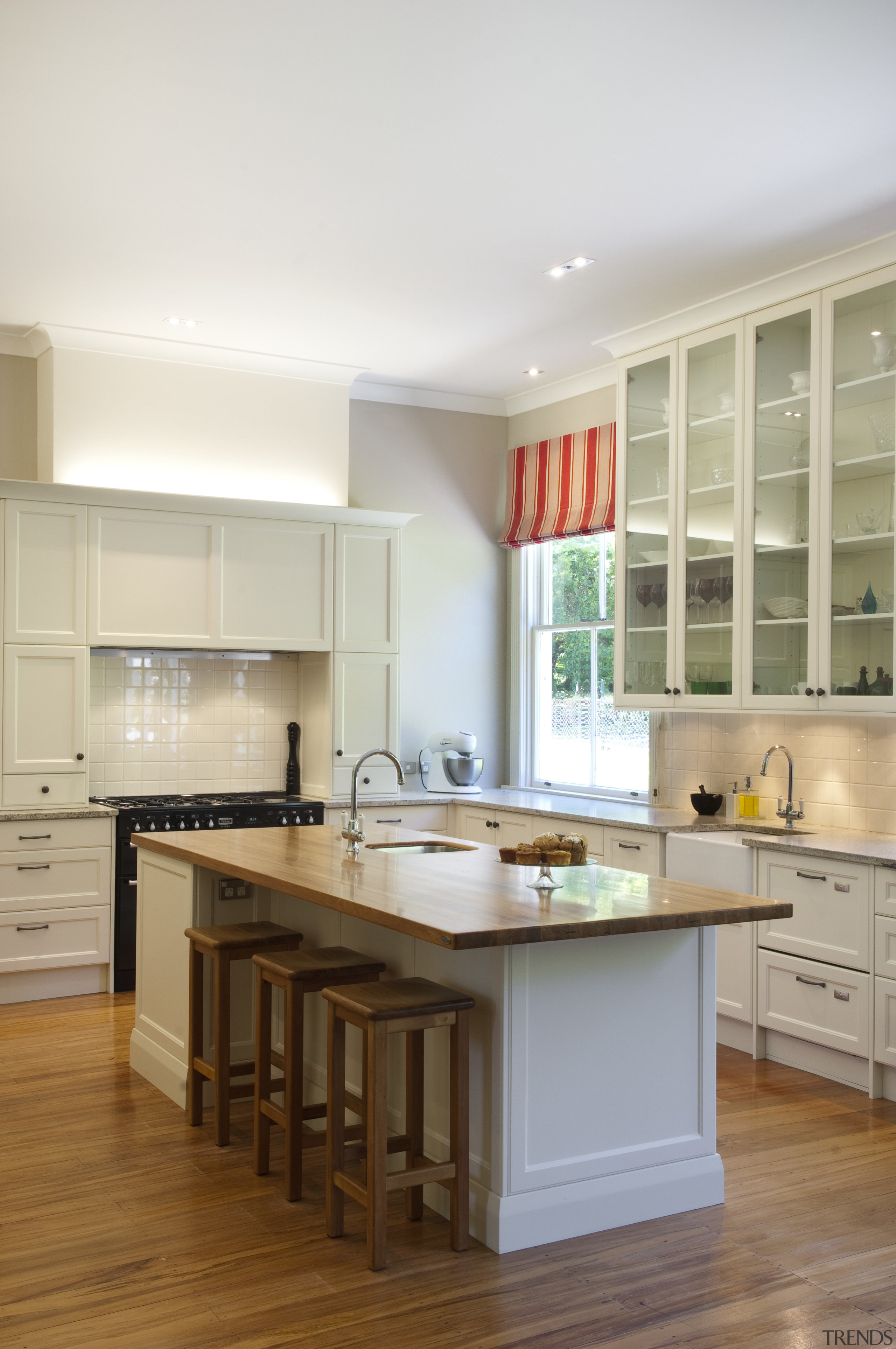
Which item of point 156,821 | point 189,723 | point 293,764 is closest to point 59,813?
point 156,821

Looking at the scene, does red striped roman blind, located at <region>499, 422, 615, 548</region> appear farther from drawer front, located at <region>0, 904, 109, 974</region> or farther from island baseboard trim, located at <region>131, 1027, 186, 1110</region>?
island baseboard trim, located at <region>131, 1027, 186, 1110</region>

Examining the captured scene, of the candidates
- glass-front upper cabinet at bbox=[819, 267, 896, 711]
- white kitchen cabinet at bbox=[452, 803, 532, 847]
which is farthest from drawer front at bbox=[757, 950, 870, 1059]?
white kitchen cabinet at bbox=[452, 803, 532, 847]

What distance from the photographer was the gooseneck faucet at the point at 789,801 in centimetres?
498

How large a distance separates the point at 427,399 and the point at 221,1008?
14.0 feet

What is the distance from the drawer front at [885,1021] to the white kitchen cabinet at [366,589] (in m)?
3.27

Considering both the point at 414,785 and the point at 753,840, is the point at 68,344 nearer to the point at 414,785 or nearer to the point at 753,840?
the point at 414,785

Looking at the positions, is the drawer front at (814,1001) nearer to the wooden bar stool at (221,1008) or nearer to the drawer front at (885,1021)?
the drawer front at (885,1021)

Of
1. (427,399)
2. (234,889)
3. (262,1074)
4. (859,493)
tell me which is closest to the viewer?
(262,1074)

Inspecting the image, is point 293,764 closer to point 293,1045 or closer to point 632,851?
point 632,851

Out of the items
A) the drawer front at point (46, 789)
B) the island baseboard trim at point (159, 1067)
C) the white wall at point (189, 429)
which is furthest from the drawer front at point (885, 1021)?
the white wall at point (189, 429)

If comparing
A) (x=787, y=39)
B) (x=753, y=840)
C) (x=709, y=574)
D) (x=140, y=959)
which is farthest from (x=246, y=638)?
(x=787, y=39)

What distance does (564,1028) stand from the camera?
3.02 metres

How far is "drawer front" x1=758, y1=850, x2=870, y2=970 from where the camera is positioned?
13.7ft

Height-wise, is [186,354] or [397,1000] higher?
[186,354]
